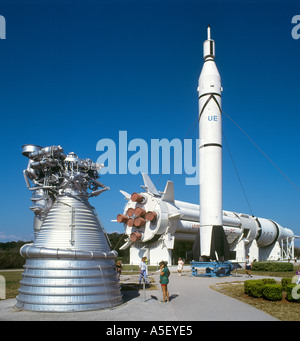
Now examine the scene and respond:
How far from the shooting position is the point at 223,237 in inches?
960

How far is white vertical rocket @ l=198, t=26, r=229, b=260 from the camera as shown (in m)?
24.4

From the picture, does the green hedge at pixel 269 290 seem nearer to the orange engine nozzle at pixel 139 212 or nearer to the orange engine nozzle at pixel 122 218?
the orange engine nozzle at pixel 139 212

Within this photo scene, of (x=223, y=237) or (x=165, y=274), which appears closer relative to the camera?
(x=165, y=274)

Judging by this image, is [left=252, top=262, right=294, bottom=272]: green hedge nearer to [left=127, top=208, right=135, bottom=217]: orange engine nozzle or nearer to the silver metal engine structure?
[left=127, top=208, right=135, bottom=217]: orange engine nozzle

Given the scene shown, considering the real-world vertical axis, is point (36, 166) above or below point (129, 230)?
above

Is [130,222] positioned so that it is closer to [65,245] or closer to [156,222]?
[156,222]

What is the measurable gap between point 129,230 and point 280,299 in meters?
25.5

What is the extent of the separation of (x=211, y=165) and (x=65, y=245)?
53.4 feet

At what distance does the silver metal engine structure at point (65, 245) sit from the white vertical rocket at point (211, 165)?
43.2 feet

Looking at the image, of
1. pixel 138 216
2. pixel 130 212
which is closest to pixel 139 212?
pixel 138 216

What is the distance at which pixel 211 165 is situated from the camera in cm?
2531

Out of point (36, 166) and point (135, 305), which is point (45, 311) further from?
point (36, 166)
